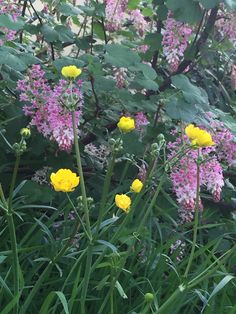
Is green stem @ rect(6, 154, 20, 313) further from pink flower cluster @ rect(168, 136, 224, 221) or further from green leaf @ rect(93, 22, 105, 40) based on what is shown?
green leaf @ rect(93, 22, 105, 40)

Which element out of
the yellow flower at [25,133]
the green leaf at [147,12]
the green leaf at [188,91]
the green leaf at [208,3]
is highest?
the green leaf at [208,3]

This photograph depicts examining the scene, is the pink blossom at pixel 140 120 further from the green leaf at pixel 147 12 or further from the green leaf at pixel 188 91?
the green leaf at pixel 147 12

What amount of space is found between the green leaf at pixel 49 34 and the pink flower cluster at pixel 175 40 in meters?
0.33

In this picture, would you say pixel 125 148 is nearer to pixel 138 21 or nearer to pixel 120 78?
pixel 120 78

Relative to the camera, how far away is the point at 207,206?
82.7 inches

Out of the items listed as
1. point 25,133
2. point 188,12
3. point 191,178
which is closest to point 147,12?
point 188,12

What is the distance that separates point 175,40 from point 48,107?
465 mm

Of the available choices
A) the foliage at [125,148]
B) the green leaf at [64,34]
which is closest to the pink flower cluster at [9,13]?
the foliage at [125,148]

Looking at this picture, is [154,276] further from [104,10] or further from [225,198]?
[104,10]

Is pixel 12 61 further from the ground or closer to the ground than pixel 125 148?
further from the ground

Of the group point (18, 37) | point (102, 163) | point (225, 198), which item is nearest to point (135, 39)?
point (18, 37)

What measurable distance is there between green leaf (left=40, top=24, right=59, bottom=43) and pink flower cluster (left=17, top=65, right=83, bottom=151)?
16 cm

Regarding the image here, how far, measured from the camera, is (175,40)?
74.4 inches

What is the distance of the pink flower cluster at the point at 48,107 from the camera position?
158cm
